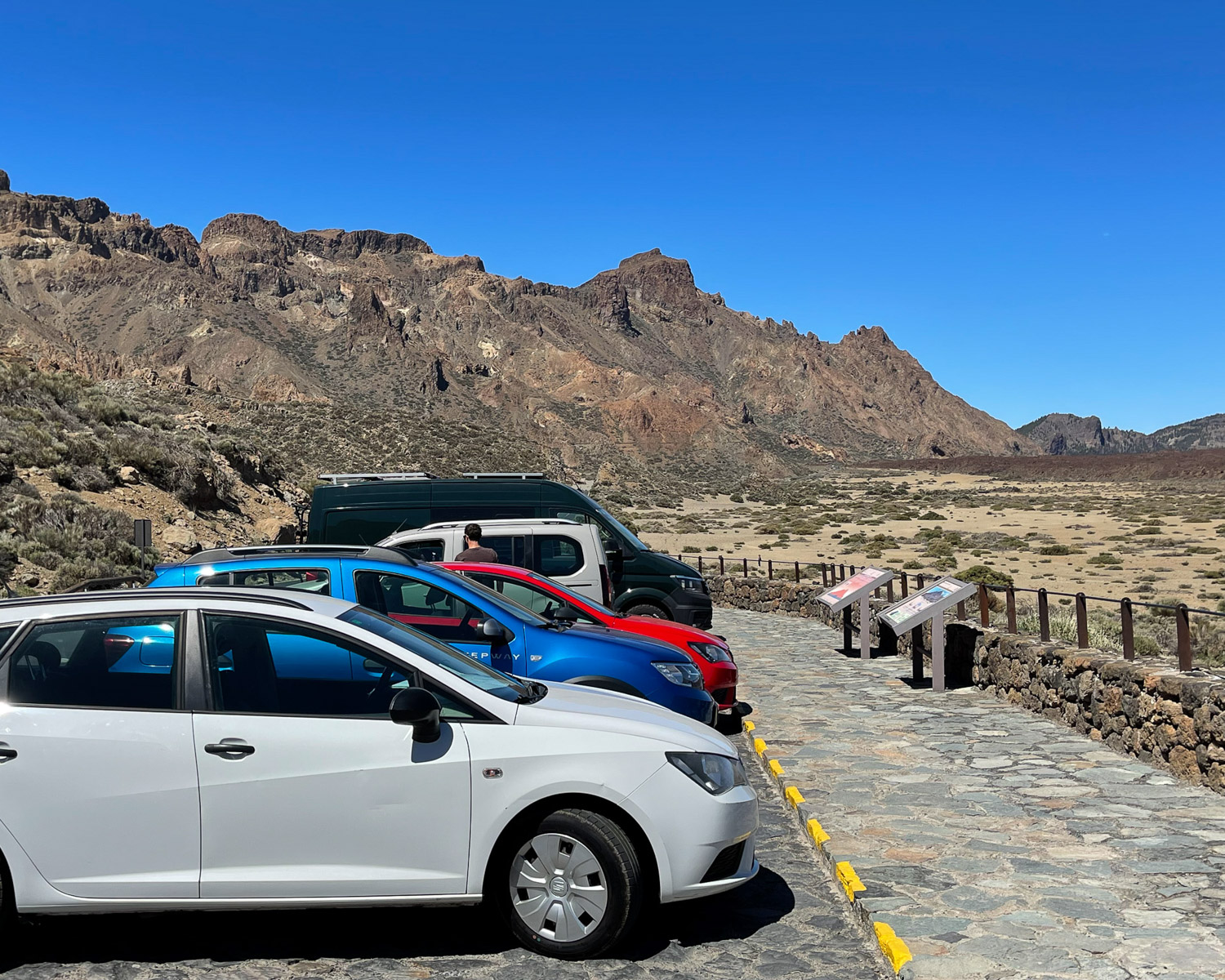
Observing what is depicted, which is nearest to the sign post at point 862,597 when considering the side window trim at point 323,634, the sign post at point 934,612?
the sign post at point 934,612

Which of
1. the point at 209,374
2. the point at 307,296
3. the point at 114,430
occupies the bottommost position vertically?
the point at 114,430

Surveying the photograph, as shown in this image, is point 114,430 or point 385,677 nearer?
→ point 385,677

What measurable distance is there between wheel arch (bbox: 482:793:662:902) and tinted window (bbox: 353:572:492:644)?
311 cm

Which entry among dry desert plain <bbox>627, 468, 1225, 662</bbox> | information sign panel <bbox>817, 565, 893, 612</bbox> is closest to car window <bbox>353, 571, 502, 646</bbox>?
information sign panel <bbox>817, 565, 893, 612</bbox>

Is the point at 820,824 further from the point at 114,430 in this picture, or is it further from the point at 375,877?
the point at 114,430

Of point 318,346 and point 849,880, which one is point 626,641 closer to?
point 849,880

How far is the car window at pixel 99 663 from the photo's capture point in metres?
4.87

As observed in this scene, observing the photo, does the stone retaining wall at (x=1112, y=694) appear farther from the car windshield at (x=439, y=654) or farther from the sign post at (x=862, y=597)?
the car windshield at (x=439, y=654)

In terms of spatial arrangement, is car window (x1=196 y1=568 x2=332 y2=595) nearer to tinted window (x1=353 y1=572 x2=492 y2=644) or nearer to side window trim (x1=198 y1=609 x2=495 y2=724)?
tinted window (x1=353 y1=572 x2=492 y2=644)

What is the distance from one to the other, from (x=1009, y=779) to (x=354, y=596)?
5013 mm

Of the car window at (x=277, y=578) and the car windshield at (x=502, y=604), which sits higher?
the car window at (x=277, y=578)

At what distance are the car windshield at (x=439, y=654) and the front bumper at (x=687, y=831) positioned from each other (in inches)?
31.2

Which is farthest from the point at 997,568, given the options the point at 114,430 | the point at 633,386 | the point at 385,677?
the point at 633,386

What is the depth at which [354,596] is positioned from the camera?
27.8 feet
